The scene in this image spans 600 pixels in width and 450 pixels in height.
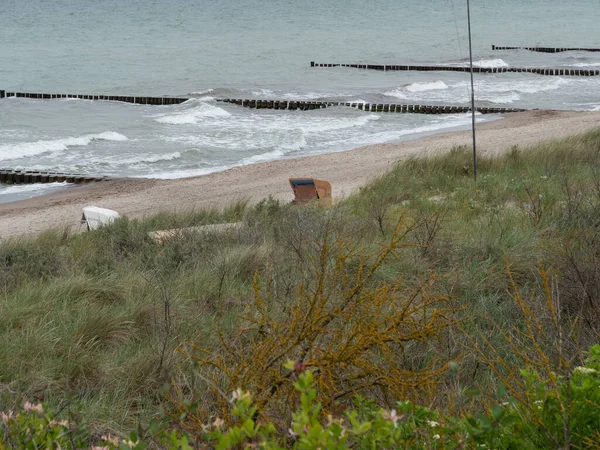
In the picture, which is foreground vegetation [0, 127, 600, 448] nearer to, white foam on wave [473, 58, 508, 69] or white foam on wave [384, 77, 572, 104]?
white foam on wave [384, 77, 572, 104]

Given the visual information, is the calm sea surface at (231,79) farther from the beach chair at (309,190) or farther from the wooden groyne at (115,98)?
the beach chair at (309,190)

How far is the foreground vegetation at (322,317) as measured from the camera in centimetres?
263

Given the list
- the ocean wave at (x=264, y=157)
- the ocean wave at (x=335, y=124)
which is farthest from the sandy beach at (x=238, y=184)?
the ocean wave at (x=335, y=124)

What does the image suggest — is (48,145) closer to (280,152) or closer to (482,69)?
(280,152)

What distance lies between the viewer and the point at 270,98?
33.5 metres

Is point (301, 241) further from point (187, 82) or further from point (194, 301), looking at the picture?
point (187, 82)

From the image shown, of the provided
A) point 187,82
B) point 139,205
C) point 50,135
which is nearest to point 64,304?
point 139,205

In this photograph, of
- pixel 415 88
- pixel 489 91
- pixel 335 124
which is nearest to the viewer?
pixel 335 124

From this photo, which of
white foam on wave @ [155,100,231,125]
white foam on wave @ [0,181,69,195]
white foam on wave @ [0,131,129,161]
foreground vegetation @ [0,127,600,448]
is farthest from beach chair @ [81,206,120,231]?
white foam on wave @ [155,100,231,125]

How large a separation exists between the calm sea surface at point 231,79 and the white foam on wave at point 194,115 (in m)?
0.06

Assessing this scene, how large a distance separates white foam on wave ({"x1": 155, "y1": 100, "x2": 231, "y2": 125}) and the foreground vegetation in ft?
60.9

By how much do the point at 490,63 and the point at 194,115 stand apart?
24.0 metres

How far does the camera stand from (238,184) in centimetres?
1697

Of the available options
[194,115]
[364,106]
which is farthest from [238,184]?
[364,106]
